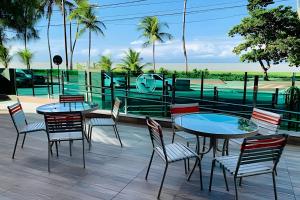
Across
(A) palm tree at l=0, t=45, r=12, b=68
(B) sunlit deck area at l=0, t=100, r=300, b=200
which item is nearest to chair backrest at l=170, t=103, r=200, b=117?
(B) sunlit deck area at l=0, t=100, r=300, b=200

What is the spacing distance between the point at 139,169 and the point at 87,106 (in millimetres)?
1455

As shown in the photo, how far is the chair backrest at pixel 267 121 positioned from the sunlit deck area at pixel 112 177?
534mm

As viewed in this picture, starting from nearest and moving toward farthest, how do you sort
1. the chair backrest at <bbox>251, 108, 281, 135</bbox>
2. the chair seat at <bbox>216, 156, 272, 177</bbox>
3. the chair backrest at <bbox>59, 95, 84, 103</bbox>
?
1. the chair seat at <bbox>216, 156, 272, 177</bbox>
2. the chair backrest at <bbox>251, 108, 281, 135</bbox>
3. the chair backrest at <bbox>59, 95, 84, 103</bbox>

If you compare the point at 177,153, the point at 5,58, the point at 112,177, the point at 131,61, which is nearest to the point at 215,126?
the point at 177,153

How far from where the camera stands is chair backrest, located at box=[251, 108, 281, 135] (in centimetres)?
296

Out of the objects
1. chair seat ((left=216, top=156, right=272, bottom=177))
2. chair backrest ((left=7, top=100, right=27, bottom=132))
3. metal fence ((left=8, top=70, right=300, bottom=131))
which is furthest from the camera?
metal fence ((left=8, top=70, right=300, bottom=131))

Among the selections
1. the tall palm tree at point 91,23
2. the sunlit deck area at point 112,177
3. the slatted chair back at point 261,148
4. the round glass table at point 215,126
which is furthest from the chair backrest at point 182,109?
the tall palm tree at point 91,23

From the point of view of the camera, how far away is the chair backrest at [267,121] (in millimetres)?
2965

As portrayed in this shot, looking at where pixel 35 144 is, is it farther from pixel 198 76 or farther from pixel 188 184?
pixel 198 76

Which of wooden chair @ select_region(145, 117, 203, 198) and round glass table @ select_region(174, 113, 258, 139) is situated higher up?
round glass table @ select_region(174, 113, 258, 139)

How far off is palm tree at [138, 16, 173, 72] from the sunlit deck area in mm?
17892

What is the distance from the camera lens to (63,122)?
10.1ft

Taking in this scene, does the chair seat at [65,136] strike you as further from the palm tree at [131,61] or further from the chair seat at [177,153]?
the palm tree at [131,61]

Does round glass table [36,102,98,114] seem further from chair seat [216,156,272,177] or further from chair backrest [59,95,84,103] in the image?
chair seat [216,156,272,177]
